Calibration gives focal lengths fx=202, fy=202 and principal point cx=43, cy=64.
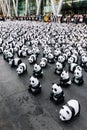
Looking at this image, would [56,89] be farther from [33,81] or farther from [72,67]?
[72,67]

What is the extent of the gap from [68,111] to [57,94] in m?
1.09

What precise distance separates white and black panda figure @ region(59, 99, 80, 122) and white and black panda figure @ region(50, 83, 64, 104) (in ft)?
2.68

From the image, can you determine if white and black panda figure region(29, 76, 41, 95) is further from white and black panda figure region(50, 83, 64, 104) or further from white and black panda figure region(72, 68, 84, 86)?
white and black panda figure region(72, 68, 84, 86)

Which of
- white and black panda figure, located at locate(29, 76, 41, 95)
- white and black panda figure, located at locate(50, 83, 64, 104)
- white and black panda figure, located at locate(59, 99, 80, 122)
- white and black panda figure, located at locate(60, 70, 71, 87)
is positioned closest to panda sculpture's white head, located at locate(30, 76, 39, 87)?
white and black panda figure, located at locate(29, 76, 41, 95)

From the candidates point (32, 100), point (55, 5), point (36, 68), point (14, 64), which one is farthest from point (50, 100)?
point (55, 5)

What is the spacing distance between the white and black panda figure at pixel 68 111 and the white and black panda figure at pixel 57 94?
82 cm

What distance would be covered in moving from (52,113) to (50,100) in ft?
2.48

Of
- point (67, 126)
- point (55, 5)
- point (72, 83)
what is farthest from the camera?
point (55, 5)

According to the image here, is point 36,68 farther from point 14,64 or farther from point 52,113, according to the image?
point 52,113

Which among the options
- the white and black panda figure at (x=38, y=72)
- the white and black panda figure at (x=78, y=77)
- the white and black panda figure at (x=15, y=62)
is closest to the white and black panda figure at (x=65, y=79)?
the white and black panda figure at (x=78, y=77)

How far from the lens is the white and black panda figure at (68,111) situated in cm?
508

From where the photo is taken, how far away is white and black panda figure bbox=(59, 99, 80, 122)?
5.08 meters

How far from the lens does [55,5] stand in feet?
132

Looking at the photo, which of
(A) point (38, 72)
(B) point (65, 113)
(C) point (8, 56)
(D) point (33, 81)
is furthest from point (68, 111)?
(C) point (8, 56)
